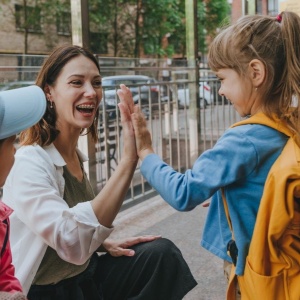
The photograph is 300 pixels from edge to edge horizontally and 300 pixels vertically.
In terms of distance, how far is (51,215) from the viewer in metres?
1.70

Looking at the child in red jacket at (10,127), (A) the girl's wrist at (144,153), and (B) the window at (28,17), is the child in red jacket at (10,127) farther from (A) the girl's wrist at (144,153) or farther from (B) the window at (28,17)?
(B) the window at (28,17)

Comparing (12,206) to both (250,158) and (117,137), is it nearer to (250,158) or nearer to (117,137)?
(250,158)

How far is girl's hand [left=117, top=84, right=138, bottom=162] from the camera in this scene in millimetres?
1798

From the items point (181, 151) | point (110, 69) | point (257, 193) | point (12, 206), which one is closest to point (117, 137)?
point (110, 69)

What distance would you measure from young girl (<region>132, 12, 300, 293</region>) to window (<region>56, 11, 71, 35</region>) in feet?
83.2

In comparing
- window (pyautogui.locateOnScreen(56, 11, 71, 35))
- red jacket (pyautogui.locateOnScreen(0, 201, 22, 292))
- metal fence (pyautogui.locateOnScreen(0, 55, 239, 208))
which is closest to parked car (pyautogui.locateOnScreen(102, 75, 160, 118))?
metal fence (pyautogui.locateOnScreen(0, 55, 239, 208))

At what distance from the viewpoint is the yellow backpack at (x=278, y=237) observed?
142 centimetres

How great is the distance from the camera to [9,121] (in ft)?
4.60

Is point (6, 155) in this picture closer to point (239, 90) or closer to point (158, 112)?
point (239, 90)

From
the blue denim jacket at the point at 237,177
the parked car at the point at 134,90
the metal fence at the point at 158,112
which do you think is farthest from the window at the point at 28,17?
the blue denim jacket at the point at 237,177

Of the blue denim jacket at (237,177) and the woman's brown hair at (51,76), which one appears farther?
the woman's brown hair at (51,76)

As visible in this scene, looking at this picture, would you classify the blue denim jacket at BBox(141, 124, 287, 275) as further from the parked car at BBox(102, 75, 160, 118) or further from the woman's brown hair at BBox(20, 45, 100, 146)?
the parked car at BBox(102, 75, 160, 118)

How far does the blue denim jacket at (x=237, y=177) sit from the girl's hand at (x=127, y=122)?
23cm

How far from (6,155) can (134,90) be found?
305cm
